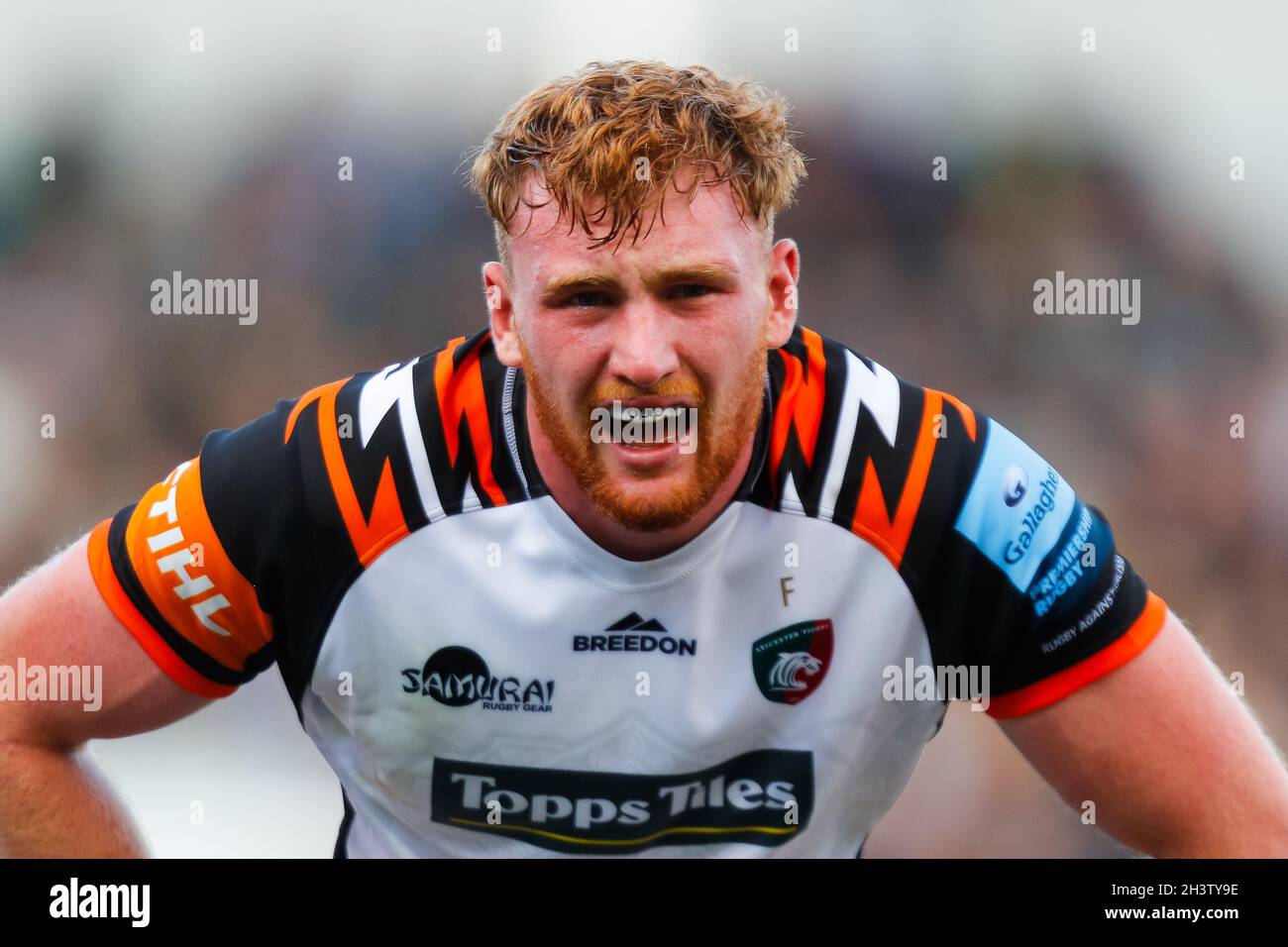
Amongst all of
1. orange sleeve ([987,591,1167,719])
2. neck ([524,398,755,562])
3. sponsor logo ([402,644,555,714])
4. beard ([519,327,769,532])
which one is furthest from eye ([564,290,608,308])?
orange sleeve ([987,591,1167,719])

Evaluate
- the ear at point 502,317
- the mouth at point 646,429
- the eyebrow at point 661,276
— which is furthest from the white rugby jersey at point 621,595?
the eyebrow at point 661,276

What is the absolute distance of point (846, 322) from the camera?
7.02 m

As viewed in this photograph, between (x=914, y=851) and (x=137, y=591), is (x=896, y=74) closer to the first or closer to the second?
(x=914, y=851)

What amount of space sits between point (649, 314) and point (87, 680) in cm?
141

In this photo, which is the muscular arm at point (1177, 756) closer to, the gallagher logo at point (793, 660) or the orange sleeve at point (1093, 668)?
the orange sleeve at point (1093, 668)

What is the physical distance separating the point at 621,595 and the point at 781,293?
69cm

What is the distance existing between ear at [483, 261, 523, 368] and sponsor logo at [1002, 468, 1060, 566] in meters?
1.03

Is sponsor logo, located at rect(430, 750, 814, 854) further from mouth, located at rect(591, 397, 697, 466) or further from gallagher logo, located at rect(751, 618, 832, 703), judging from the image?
mouth, located at rect(591, 397, 697, 466)

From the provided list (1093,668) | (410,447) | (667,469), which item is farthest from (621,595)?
(1093,668)

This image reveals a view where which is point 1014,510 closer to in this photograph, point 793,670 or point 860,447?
point 860,447

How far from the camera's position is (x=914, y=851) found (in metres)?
5.73

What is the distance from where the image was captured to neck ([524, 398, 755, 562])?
283 centimetres

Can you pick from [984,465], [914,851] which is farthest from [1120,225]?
[984,465]

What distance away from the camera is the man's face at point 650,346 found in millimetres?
2570
